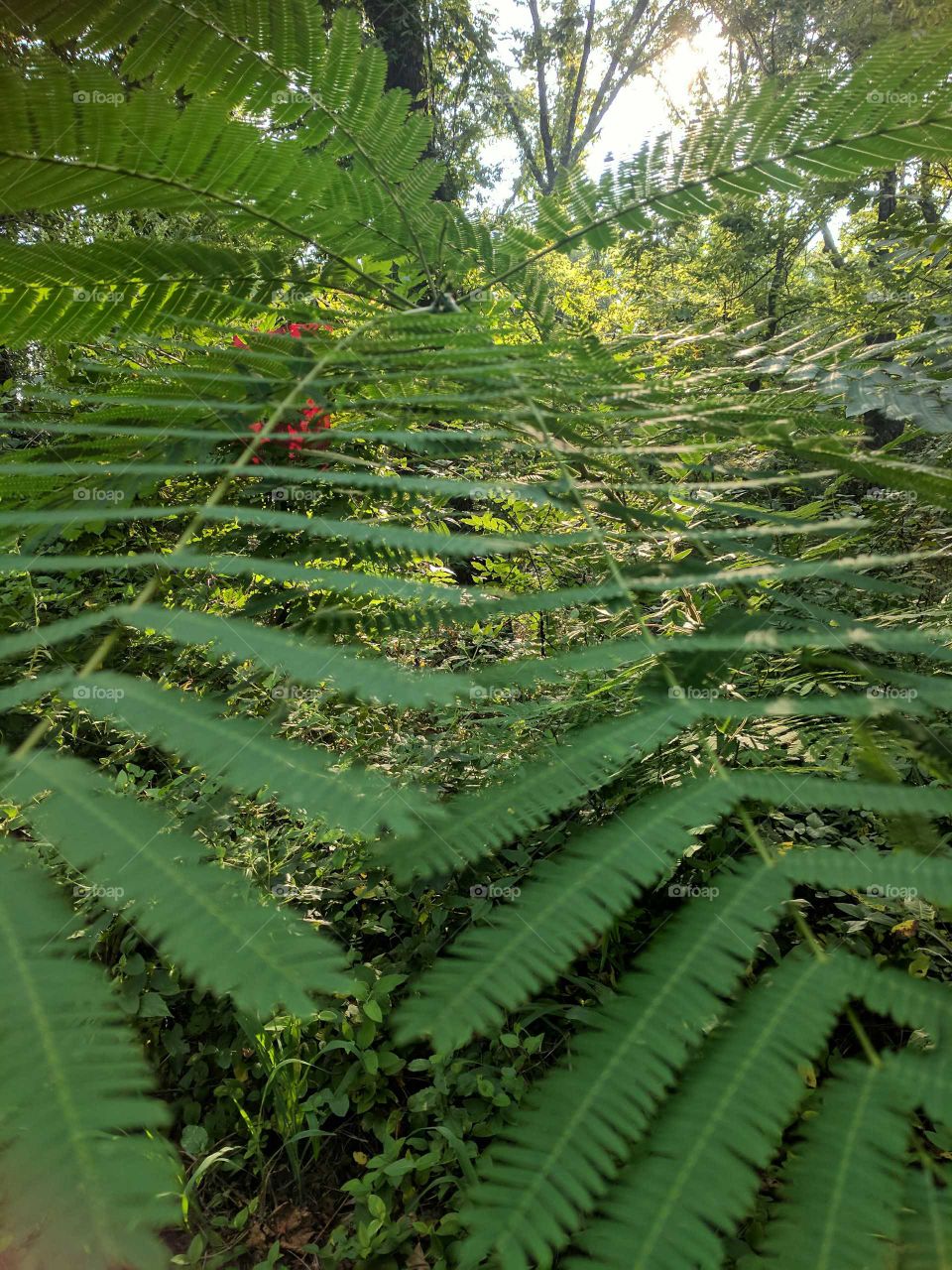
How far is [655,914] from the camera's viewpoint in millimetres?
2205

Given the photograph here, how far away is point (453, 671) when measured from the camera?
3.80 ft

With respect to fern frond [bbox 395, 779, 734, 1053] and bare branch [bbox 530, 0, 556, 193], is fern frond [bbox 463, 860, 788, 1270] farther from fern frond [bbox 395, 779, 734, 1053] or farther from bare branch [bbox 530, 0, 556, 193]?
bare branch [bbox 530, 0, 556, 193]

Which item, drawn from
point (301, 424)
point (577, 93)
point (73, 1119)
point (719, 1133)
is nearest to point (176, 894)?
point (73, 1119)

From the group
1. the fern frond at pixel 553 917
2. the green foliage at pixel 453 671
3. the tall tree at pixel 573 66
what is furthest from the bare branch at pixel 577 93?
the fern frond at pixel 553 917

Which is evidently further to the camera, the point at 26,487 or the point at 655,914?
the point at 655,914

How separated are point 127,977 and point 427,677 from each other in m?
2.19

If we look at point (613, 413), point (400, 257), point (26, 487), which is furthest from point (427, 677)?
point (400, 257)

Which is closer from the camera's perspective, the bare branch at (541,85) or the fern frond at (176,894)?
the fern frond at (176,894)

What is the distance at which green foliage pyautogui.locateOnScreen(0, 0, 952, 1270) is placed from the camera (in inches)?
14.4

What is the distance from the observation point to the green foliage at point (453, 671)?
1.20ft

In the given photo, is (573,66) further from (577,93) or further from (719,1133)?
(719,1133)

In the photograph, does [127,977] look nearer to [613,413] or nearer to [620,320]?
[613,413]

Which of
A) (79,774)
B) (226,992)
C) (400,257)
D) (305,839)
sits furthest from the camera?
(305,839)

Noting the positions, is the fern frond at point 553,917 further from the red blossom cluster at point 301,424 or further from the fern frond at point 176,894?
the red blossom cluster at point 301,424
